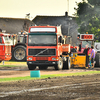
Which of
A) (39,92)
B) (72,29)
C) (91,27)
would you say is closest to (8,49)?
(39,92)

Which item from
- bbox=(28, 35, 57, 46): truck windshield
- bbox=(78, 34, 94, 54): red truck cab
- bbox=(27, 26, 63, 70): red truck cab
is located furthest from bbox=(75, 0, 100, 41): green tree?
bbox=(28, 35, 57, 46): truck windshield

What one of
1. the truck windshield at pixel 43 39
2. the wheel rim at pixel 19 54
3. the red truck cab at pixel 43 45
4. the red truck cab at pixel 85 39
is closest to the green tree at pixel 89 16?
the red truck cab at pixel 85 39

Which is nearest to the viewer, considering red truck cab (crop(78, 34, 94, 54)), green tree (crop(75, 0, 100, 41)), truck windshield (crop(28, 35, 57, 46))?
truck windshield (crop(28, 35, 57, 46))

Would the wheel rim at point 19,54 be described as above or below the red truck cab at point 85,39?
below

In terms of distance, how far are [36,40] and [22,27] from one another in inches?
1292

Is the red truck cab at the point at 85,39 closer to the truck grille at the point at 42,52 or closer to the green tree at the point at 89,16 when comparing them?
the truck grille at the point at 42,52

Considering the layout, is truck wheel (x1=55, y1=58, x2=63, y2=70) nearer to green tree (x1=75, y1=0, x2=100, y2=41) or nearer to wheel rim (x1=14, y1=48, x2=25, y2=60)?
wheel rim (x1=14, y1=48, x2=25, y2=60)

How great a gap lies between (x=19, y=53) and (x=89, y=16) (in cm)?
2573

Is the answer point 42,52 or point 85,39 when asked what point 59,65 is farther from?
point 85,39

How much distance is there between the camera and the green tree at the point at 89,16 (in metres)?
53.4

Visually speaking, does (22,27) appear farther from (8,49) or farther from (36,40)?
(36,40)

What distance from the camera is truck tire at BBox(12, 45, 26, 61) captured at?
101ft

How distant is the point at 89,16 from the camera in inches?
2159

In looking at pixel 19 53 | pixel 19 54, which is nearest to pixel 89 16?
pixel 19 53
